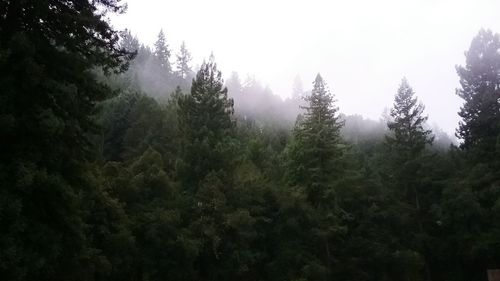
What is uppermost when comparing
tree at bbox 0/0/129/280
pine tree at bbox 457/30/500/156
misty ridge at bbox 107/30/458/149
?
misty ridge at bbox 107/30/458/149

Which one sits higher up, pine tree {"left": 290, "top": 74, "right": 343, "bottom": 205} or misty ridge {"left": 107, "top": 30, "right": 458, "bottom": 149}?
misty ridge {"left": 107, "top": 30, "right": 458, "bottom": 149}

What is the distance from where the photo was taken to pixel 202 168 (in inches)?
1324

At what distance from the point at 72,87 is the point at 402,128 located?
36533mm

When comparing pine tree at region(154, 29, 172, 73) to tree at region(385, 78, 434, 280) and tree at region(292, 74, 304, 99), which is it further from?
tree at region(385, 78, 434, 280)

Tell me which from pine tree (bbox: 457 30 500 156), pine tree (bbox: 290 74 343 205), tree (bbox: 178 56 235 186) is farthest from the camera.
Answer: pine tree (bbox: 457 30 500 156)

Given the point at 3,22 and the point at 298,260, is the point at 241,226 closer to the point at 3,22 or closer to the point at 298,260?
the point at 298,260

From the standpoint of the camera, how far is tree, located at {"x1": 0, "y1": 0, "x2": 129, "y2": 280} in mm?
11961

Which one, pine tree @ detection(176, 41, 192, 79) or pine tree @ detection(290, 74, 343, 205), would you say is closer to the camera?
pine tree @ detection(290, 74, 343, 205)

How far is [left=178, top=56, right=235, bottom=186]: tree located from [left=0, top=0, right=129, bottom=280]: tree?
18500 mm

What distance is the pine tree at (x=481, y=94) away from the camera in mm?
39719

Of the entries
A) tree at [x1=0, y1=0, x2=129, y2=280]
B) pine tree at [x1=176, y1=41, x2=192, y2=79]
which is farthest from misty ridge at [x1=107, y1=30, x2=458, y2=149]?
tree at [x1=0, y1=0, x2=129, y2=280]

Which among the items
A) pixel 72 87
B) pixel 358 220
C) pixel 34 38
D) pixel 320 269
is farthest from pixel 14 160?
pixel 358 220

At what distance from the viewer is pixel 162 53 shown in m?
142

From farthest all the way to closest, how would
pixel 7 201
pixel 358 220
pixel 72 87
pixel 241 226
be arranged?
pixel 358 220 < pixel 241 226 < pixel 72 87 < pixel 7 201
